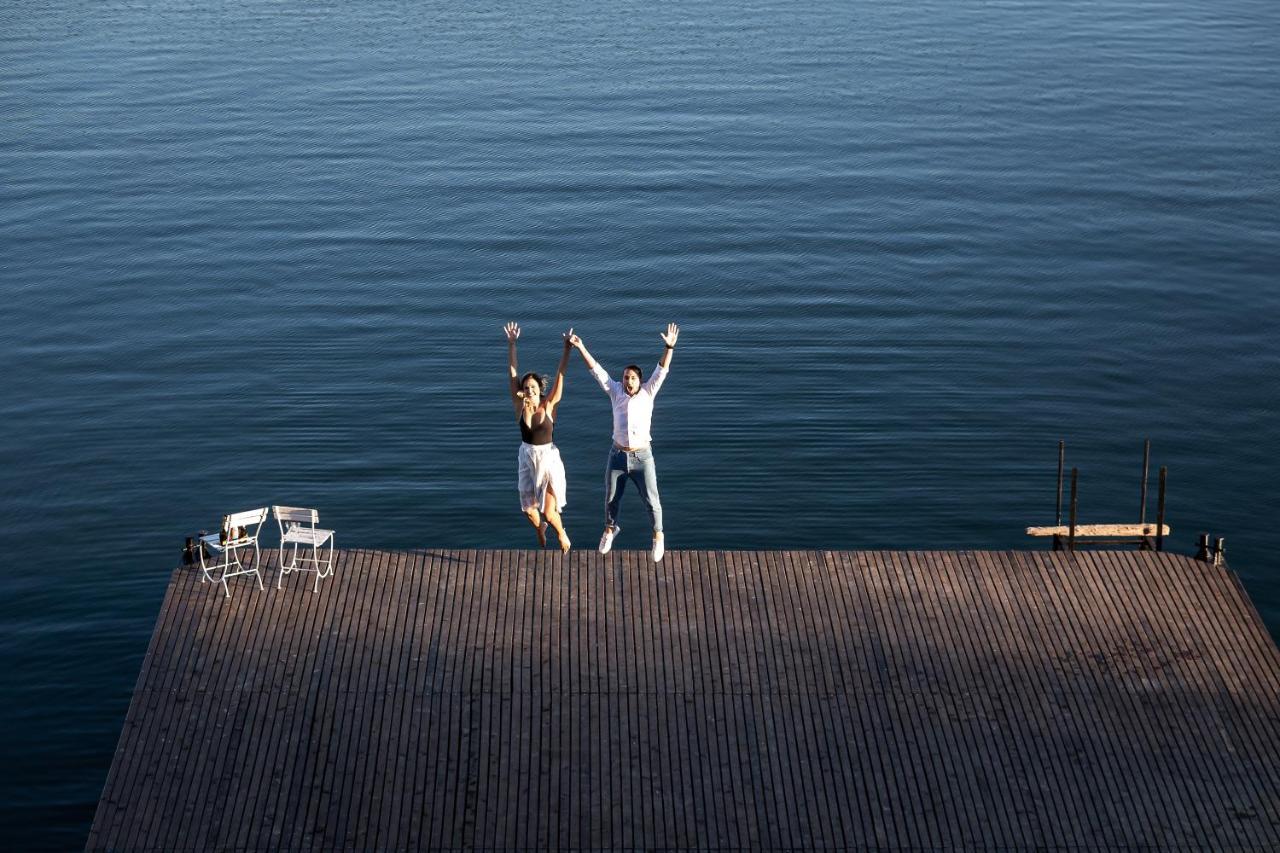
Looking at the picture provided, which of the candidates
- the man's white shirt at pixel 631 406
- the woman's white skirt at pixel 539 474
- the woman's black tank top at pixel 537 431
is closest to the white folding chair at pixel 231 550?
the woman's white skirt at pixel 539 474

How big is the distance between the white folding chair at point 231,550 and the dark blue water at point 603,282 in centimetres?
355

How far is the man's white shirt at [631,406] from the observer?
19.2 m

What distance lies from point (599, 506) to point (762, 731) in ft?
37.7

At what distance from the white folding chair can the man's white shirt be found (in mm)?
4575

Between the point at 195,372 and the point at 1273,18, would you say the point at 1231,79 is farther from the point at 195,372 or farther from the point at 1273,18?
the point at 195,372

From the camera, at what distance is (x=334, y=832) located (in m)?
16.4

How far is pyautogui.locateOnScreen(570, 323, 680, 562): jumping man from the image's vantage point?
750 inches

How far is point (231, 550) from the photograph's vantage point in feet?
68.1

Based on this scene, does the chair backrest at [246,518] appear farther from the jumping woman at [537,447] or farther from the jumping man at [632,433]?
the jumping man at [632,433]

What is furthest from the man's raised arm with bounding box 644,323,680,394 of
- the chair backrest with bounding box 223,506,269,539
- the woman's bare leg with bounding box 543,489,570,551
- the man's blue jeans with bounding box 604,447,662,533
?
the chair backrest with bounding box 223,506,269,539

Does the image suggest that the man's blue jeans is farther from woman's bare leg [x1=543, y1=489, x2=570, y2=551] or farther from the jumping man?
woman's bare leg [x1=543, y1=489, x2=570, y2=551]

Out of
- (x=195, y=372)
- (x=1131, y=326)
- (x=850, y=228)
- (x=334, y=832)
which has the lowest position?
(x=334, y=832)

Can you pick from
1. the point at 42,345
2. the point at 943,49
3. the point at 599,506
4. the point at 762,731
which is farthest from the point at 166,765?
the point at 943,49

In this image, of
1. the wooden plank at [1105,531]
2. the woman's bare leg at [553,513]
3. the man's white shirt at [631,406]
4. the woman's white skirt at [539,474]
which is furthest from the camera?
the wooden plank at [1105,531]
